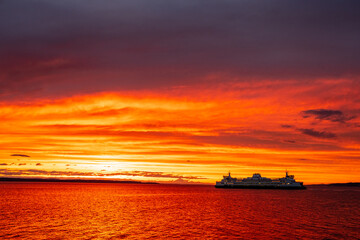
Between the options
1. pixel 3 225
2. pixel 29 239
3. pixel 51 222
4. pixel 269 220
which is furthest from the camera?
pixel 269 220

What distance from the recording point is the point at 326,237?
47.2m

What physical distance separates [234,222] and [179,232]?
612 inches

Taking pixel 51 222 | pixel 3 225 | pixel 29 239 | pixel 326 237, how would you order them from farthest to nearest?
pixel 51 222, pixel 3 225, pixel 326 237, pixel 29 239

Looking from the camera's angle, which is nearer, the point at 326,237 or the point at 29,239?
the point at 29,239

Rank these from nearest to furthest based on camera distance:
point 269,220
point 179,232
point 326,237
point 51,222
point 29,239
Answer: point 29,239, point 326,237, point 179,232, point 51,222, point 269,220

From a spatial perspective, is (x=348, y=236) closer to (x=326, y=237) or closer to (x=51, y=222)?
(x=326, y=237)

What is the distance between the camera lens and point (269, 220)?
215ft

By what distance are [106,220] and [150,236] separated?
18.7 meters

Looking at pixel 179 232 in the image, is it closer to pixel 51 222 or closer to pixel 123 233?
pixel 123 233

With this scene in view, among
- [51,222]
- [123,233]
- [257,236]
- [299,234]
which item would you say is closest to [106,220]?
[51,222]

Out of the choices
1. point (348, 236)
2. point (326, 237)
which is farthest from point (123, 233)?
point (348, 236)

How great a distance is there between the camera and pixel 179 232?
51375 mm

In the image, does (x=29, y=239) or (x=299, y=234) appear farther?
(x=299, y=234)

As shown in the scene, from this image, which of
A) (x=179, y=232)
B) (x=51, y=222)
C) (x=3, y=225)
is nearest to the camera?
(x=179, y=232)
